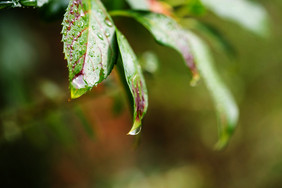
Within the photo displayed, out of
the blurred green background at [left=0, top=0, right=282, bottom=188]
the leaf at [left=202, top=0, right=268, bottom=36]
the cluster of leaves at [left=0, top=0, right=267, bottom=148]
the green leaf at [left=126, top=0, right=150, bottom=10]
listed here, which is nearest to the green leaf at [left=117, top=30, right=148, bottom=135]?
the cluster of leaves at [left=0, top=0, right=267, bottom=148]

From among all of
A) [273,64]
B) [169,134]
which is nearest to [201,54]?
[273,64]

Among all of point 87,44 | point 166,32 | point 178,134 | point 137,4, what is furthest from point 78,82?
point 178,134

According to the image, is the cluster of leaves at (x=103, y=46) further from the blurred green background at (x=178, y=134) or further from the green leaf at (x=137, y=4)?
the blurred green background at (x=178, y=134)

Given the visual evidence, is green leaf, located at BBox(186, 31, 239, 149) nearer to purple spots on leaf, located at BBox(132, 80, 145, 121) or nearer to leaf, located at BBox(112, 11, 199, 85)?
leaf, located at BBox(112, 11, 199, 85)

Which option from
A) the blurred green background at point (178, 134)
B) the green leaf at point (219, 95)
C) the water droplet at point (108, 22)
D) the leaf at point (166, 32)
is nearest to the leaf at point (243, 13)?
the green leaf at point (219, 95)

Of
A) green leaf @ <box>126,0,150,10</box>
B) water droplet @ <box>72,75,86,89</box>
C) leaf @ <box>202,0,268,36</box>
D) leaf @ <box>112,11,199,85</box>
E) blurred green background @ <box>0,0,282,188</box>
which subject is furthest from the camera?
blurred green background @ <box>0,0,282,188</box>

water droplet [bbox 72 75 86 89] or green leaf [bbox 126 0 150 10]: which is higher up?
water droplet [bbox 72 75 86 89]
